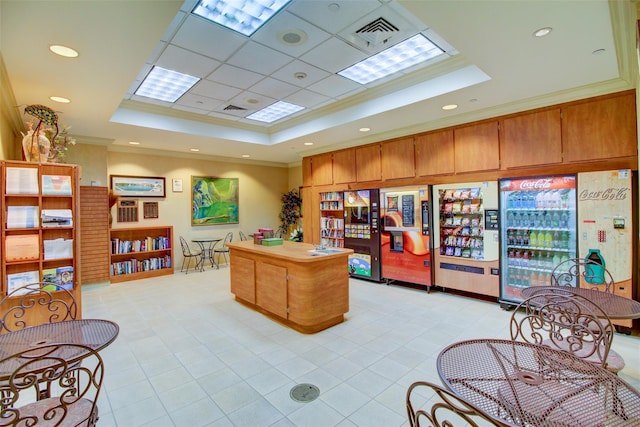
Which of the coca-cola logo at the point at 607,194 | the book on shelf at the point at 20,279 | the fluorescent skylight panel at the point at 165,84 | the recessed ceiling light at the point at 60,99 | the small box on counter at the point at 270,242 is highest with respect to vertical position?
the fluorescent skylight panel at the point at 165,84

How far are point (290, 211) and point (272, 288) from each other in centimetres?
536

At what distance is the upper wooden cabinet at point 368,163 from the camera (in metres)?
5.97

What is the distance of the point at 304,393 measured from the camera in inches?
97.9

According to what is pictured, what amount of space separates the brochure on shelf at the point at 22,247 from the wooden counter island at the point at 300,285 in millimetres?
2264

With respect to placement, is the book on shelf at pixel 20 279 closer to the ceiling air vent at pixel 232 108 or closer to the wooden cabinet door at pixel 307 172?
the ceiling air vent at pixel 232 108

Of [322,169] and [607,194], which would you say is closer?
[607,194]

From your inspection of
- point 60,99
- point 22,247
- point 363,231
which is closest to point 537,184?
point 363,231

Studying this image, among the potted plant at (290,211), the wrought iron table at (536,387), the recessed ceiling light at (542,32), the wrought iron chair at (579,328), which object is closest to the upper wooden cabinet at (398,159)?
the recessed ceiling light at (542,32)

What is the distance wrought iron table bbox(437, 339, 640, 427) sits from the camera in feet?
3.99

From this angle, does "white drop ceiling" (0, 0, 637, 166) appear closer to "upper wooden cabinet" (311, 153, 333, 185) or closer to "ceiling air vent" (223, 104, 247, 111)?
"ceiling air vent" (223, 104, 247, 111)

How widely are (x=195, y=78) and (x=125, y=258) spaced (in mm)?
4557

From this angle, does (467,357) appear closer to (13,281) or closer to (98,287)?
(13,281)

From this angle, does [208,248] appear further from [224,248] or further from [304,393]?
[304,393]

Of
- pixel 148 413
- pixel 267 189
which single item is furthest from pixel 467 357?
pixel 267 189
